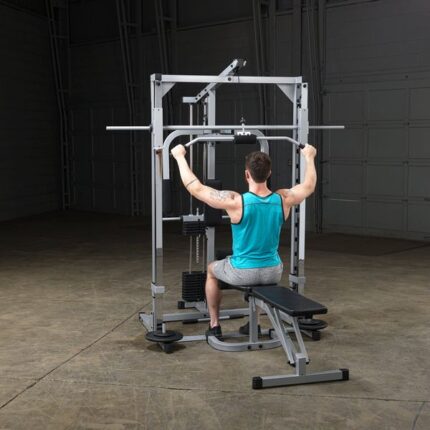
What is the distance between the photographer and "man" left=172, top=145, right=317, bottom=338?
3.88 m

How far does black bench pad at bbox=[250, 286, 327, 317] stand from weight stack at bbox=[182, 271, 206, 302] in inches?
49.3

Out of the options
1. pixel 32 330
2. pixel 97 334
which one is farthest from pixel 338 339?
pixel 32 330

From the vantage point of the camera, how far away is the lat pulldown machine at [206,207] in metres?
4.14

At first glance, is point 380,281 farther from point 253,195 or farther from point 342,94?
point 342,94

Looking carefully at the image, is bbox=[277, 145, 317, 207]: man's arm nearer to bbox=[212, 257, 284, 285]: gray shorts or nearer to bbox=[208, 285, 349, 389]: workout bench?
bbox=[212, 257, 284, 285]: gray shorts

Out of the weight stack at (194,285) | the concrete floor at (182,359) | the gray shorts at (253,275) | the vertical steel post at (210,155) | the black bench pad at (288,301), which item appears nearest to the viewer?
the concrete floor at (182,359)

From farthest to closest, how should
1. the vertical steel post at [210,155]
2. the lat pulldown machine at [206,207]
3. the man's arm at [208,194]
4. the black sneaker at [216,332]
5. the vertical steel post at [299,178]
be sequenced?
the vertical steel post at [210,155], the vertical steel post at [299,178], the black sneaker at [216,332], the lat pulldown machine at [206,207], the man's arm at [208,194]

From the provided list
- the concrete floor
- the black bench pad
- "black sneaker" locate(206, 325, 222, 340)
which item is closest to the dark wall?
the concrete floor

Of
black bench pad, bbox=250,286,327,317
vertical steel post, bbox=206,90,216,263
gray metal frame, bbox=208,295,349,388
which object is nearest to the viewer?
black bench pad, bbox=250,286,327,317

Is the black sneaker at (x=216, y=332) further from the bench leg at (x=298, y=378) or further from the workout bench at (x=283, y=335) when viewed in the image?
the bench leg at (x=298, y=378)

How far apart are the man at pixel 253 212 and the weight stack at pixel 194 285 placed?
1.10 metres

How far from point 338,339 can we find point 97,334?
1.73 m

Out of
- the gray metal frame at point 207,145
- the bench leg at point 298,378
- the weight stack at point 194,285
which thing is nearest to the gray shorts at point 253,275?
the gray metal frame at point 207,145

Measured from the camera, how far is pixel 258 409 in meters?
3.24
